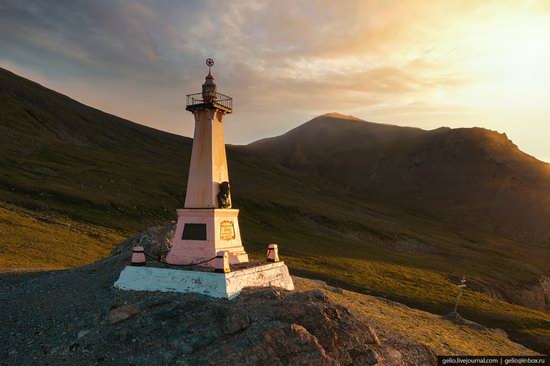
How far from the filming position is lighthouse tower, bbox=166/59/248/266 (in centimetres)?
1902

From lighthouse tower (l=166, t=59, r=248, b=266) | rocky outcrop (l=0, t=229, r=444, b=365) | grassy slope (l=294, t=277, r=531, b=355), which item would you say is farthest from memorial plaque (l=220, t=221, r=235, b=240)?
grassy slope (l=294, t=277, r=531, b=355)

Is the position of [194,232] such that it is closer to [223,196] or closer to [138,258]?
[223,196]

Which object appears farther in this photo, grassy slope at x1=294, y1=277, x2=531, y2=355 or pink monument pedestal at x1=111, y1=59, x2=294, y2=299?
grassy slope at x1=294, y1=277, x2=531, y2=355

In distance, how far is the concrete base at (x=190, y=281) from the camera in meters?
16.5

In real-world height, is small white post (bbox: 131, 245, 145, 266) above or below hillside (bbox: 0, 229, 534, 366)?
above

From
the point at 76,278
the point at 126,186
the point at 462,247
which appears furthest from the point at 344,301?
the point at 462,247

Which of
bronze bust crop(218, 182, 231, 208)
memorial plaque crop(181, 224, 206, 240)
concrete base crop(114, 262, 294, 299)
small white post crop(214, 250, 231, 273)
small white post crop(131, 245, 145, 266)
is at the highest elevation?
bronze bust crop(218, 182, 231, 208)

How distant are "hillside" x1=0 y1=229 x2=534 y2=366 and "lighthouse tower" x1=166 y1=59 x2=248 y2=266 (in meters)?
2.79

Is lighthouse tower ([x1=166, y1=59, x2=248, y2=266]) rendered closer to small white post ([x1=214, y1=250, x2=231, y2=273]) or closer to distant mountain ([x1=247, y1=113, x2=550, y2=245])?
small white post ([x1=214, y1=250, x2=231, y2=273])

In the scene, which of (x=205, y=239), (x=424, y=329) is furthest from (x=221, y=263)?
(x=424, y=329)

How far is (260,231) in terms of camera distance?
5906 centimetres

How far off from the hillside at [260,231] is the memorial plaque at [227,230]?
49.8 feet

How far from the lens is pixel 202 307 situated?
50.9 feet

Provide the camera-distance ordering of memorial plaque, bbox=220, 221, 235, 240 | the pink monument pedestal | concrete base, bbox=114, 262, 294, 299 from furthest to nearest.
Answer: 1. memorial plaque, bbox=220, 221, 235, 240
2. the pink monument pedestal
3. concrete base, bbox=114, 262, 294, 299
